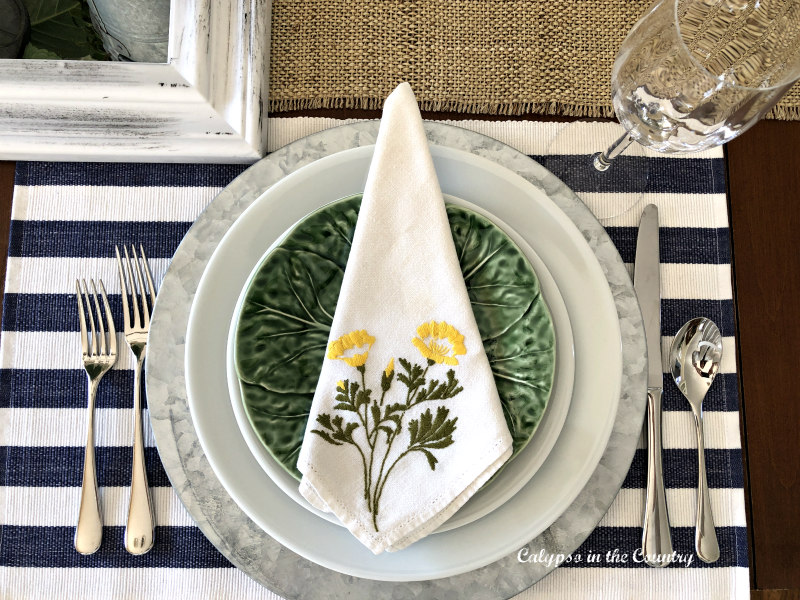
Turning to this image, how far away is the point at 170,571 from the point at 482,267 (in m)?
0.40

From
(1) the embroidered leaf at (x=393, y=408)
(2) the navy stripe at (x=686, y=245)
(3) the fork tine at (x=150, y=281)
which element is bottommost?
(1) the embroidered leaf at (x=393, y=408)

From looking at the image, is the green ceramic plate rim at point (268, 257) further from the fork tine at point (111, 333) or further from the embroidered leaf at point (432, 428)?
the fork tine at point (111, 333)

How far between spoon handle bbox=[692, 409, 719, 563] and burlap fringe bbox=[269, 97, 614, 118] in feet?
1.14

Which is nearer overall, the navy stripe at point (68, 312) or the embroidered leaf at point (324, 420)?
the embroidered leaf at point (324, 420)

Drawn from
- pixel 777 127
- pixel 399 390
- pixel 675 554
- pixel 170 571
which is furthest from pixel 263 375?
pixel 777 127

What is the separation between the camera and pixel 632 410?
0.52m

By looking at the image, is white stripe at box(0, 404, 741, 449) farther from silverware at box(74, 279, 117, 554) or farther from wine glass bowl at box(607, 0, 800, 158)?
wine glass bowl at box(607, 0, 800, 158)

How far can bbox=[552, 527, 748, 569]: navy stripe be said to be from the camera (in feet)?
1.79

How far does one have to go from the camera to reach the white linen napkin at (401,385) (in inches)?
17.2

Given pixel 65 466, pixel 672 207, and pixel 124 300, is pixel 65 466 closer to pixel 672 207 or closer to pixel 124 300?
pixel 124 300

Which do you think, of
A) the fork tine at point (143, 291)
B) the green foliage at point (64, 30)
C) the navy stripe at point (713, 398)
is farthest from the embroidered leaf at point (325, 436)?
the green foliage at point (64, 30)

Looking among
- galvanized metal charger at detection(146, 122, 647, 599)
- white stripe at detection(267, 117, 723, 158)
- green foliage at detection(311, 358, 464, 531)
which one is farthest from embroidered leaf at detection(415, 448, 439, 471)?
white stripe at detection(267, 117, 723, 158)

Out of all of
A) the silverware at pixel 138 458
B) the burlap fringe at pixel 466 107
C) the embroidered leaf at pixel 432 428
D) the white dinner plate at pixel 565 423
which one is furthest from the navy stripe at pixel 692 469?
the silverware at pixel 138 458

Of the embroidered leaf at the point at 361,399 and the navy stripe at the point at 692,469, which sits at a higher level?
the embroidered leaf at the point at 361,399
